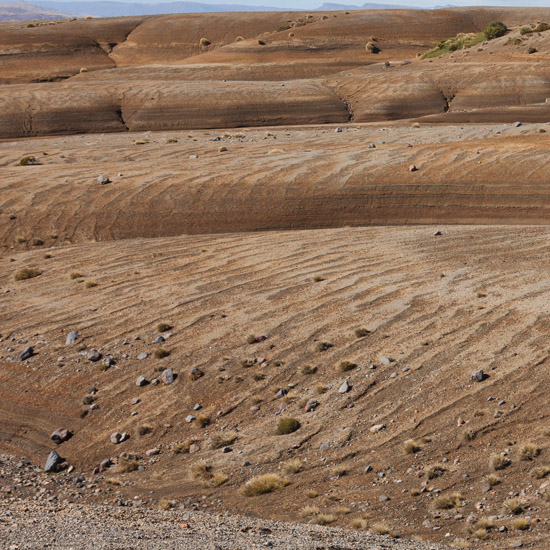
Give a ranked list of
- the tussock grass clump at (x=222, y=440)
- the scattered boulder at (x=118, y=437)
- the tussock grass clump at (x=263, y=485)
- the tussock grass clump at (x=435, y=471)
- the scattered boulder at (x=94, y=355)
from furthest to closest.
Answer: the scattered boulder at (x=94, y=355) < the scattered boulder at (x=118, y=437) < the tussock grass clump at (x=222, y=440) < the tussock grass clump at (x=263, y=485) < the tussock grass clump at (x=435, y=471)

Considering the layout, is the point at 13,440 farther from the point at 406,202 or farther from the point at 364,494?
the point at 406,202

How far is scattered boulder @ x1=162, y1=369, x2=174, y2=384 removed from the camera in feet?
41.4

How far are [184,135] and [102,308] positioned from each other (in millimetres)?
22928

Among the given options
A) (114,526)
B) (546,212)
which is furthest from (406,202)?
(114,526)

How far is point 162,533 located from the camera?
805 centimetres

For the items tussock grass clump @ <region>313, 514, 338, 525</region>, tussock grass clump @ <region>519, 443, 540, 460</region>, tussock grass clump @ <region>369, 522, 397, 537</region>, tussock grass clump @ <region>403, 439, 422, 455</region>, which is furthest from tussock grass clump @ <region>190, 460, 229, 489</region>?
tussock grass clump @ <region>519, 443, 540, 460</region>

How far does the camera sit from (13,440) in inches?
469

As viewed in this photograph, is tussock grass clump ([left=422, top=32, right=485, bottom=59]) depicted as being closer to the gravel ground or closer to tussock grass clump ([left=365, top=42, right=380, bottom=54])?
tussock grass clump ([left=365, top=42, right=380, bottom=54])

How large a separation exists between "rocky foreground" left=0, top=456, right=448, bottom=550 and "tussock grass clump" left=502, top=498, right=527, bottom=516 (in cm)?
119

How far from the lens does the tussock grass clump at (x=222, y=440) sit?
432 inches

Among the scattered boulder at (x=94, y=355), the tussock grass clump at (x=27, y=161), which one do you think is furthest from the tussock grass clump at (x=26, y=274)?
the tussock grass clump at (x=27, y=161)

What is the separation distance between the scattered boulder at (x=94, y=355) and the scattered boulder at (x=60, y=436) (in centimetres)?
192

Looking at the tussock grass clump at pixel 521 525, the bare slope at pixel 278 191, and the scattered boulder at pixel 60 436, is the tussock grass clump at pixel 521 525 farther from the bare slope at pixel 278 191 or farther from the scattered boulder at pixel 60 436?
the bare slope at pixel 278 191

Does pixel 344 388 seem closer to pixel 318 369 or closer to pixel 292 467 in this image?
pixel 318 369
